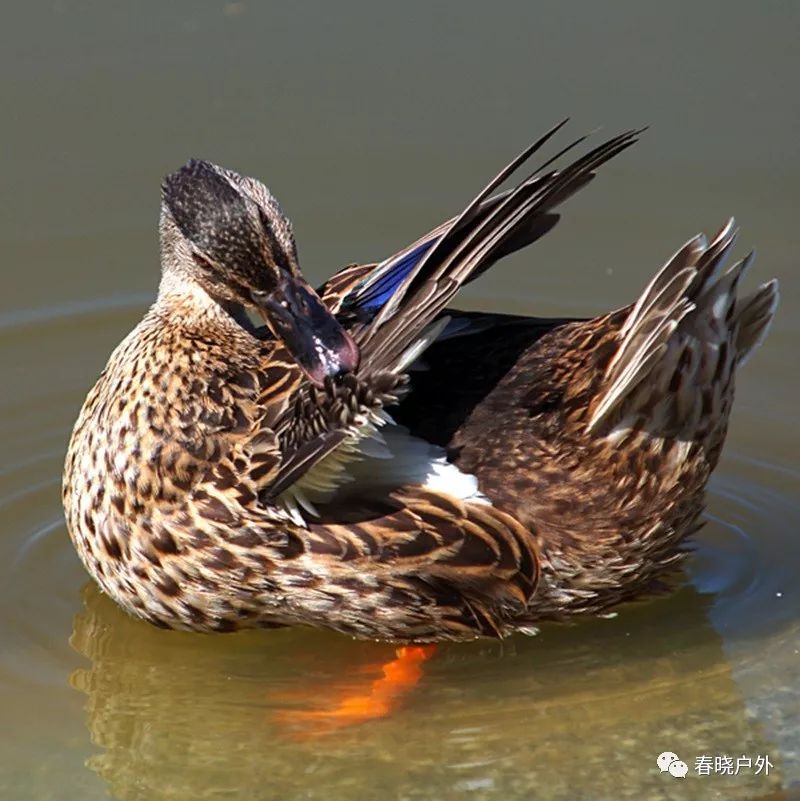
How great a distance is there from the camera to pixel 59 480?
22.6ft

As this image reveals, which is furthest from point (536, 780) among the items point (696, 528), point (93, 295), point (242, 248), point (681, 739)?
point (93, 295)

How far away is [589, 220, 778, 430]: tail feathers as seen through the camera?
540 cm

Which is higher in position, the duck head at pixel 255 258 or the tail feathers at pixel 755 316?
the duck head at pixel 255 258

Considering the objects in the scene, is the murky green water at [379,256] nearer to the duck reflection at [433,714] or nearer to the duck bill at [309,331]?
the duck reflection at [433,714]

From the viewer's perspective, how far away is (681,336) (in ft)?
18.2

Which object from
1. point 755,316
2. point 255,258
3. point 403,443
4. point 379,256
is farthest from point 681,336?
point 379,256

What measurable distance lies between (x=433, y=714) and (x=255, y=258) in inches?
63.7

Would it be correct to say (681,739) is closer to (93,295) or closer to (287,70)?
(93,295)

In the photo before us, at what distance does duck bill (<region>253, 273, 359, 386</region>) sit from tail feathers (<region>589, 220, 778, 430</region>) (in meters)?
0.89

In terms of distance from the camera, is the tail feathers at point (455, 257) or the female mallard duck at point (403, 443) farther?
the female mallard duck at point (403, 443)

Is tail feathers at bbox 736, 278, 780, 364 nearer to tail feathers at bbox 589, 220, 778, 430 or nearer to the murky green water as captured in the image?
tail feathers at bbox 589, 220, 778, 430

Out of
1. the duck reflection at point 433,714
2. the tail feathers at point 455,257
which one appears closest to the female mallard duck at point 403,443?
the tail feathers at point 455,257

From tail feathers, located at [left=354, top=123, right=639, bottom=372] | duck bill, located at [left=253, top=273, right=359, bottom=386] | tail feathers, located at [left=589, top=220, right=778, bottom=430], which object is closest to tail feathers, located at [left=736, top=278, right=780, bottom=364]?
tail feathers, located at [left=589, top=220, right=778, bottom=430]

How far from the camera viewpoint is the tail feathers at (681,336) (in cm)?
540
